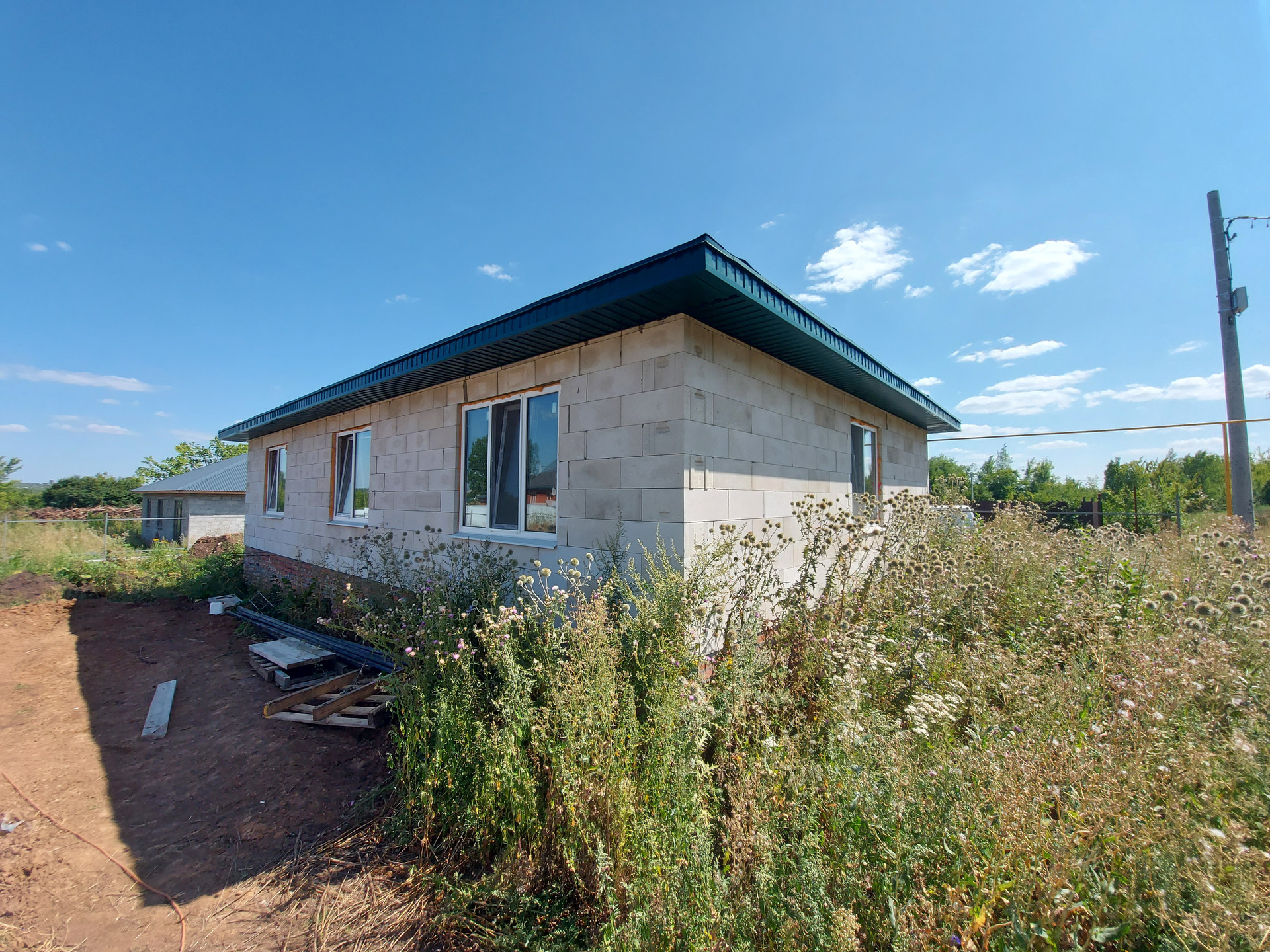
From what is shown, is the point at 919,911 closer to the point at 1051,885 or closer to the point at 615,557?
the point at 1051,885

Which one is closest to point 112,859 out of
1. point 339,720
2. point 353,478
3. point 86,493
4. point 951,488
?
point 339,720

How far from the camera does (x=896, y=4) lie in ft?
14.9

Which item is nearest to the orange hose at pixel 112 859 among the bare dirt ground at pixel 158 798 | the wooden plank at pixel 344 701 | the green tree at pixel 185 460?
the bare dirt ground at pixel 158 798

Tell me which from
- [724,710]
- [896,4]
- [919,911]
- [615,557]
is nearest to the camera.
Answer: [919,911]

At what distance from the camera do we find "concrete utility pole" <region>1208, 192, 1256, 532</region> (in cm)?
690

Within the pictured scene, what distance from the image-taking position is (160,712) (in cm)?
423

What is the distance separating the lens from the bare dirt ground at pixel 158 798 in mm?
2182

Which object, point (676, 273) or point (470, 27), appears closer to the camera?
point (676, 273)

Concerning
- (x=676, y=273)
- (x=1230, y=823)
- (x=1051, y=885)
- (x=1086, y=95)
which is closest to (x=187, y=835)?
(x=1051, y=885)

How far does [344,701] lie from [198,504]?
2246 centimetres

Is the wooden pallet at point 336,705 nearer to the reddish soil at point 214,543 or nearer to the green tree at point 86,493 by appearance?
the reddish soil at point 214,543

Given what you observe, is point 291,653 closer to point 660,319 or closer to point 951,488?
point 660,319

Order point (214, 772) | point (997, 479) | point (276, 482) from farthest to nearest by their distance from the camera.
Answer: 1. point (997, 479)
2. point (276, 482)
3. point (214, 772)

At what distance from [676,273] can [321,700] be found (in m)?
4.79
